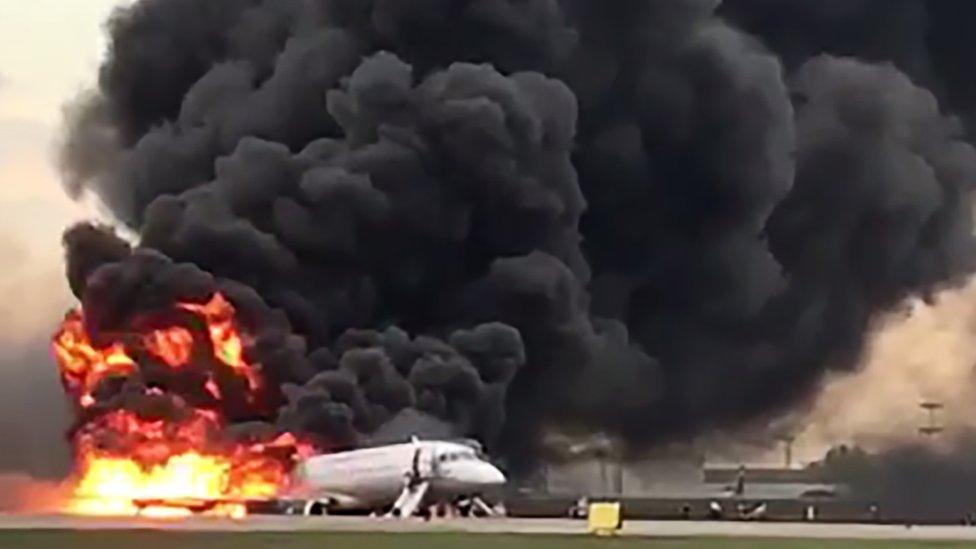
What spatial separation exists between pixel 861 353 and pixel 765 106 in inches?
525

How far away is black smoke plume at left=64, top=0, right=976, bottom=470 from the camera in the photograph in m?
81.6

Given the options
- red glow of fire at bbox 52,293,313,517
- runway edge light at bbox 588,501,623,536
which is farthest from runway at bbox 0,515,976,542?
red glow of fire at bbox 52,293,313,517

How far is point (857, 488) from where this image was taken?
9250cm

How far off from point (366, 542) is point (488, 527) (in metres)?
11.0

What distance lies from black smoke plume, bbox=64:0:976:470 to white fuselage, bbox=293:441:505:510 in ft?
6.75

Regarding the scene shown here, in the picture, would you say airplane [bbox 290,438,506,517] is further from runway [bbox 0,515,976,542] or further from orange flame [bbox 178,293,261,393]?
orange flame [bbox 178,293,261,393]

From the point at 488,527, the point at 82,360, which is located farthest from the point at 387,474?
the point at 82,360

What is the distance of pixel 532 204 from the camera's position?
83812 millimetres

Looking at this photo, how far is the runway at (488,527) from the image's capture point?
5844 centimetres

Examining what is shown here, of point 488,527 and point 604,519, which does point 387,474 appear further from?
point 604,519

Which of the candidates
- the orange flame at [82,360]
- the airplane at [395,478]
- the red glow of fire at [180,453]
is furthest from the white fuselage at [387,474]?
the orange flame at [82,360]

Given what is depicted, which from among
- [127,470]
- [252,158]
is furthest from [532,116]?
[127,470]

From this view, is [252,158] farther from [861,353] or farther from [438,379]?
[861,353]

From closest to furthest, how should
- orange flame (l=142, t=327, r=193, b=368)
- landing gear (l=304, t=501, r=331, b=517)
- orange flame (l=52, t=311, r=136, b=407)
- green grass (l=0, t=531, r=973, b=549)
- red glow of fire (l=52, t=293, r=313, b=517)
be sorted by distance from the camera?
green grass (l=0, t=531, r=973, b=549) < landing gear (l=304, t=501, r=331, b=517) < red glow of fire (l=52, t=293, r=313, b=517) < orange flame (l=142, t=327, r=193, b=368) < orange flame (l=52, t=311, r=136, b=407)
